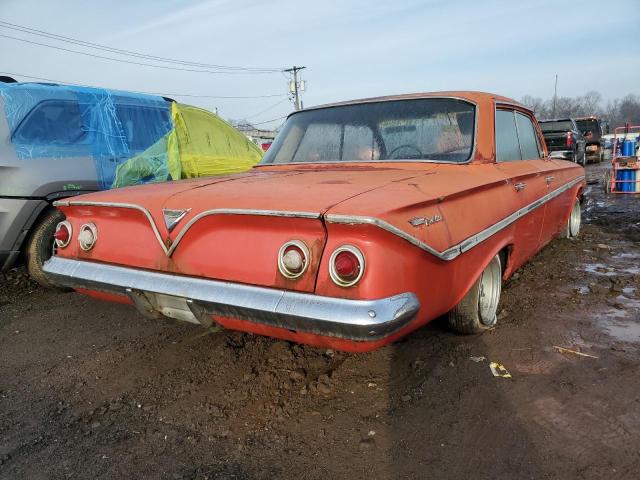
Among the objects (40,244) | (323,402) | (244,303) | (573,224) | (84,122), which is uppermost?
(84,122)

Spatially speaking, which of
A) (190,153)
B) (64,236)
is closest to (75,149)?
(190,153)

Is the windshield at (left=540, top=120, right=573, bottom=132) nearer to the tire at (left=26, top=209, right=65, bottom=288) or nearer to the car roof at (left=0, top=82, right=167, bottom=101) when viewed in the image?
the car roof at (left=0, top=82, right=167, bottom=101)

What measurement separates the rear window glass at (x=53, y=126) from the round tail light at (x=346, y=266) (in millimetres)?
3874

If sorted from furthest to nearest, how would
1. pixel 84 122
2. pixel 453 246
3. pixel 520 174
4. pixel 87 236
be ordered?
pixel 84 122, pixel 520 174, pixel 87 236, pixel 453 246

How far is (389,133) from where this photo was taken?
3287mm

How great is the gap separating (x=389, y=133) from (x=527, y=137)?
6.24 feet

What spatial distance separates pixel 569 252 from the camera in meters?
5.62

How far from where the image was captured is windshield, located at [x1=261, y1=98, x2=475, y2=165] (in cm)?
316

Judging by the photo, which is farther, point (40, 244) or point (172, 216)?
point (40, 244)

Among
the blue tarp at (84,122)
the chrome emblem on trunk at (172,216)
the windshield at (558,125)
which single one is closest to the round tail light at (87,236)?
the chrome emblem on trunk at (172,216)

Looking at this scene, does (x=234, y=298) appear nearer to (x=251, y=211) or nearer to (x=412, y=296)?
(x=251, y=211)

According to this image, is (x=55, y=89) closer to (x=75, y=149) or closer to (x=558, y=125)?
(x=75, y=149)

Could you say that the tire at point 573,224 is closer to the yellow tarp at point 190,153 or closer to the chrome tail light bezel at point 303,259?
the yellow tarp at point 190,153

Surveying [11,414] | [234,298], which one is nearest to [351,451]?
[234,298]
